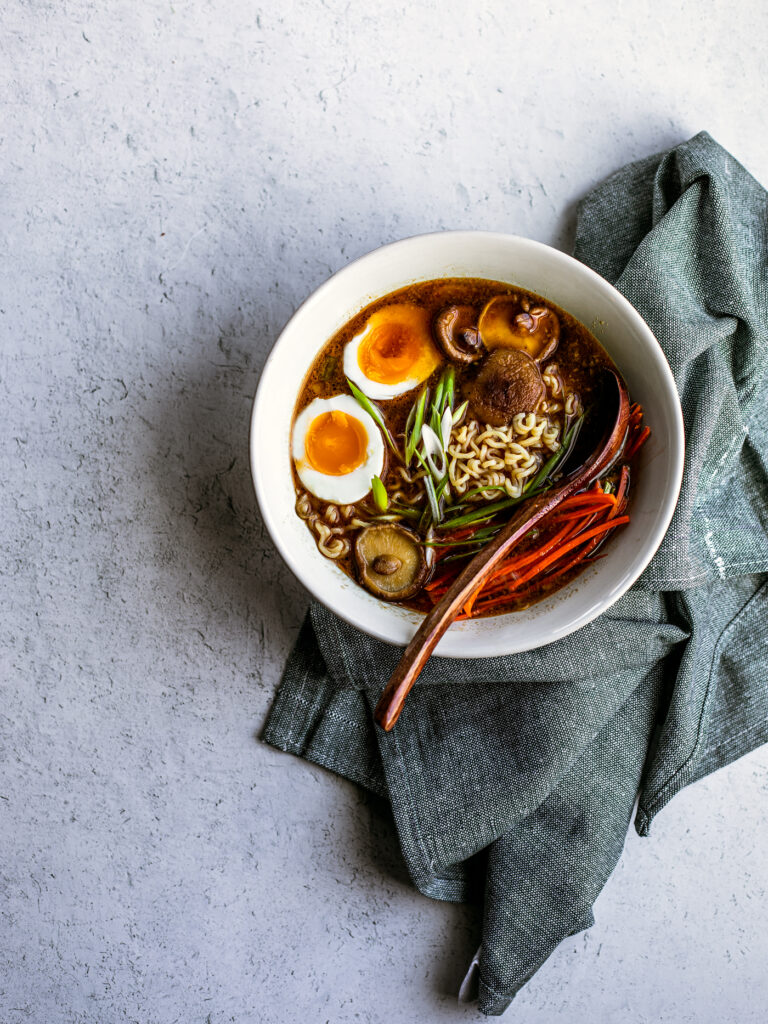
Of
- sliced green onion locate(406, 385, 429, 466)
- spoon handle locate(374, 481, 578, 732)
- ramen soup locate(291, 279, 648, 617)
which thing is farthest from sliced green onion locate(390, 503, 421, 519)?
spoon handle locate(374, 481, 578, 732)

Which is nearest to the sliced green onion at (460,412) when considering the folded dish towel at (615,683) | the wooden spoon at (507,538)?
the wooden spoon at (507,538)

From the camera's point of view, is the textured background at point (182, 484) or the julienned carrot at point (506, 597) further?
the textured background at point (182, 484)

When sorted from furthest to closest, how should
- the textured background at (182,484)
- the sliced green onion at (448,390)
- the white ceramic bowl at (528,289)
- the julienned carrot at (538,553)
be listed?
the textured background at (182,484), the sliced green onion at (448,390), the julienned carrot at (538,553), the white ceramic bowl at (528,289)

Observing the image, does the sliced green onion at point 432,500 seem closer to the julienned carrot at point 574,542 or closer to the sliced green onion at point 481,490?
the sliced green onion at point 481,490

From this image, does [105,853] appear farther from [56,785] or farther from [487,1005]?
[487,1005]

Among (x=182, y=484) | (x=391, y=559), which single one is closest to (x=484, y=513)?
(x=391, y=559)

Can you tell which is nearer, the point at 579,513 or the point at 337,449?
the point at 579,513

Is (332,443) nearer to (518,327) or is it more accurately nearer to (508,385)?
(508,385)
